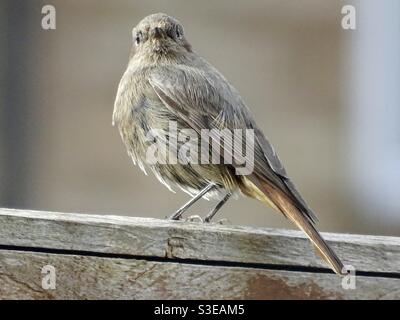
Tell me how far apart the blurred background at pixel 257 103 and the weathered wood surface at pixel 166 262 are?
494 centimetres

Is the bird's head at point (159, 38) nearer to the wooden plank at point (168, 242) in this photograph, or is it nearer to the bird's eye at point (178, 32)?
the bird's eye at point (178, 32)

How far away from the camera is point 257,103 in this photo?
28.7 feet

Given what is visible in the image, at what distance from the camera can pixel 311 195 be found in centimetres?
877

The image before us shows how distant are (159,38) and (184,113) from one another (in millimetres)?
639

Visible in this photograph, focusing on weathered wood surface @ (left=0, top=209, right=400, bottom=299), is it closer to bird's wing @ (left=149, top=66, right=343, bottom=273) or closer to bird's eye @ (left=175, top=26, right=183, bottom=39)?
bird's wing @ (left=149, top=66, right=343, bottom=273)

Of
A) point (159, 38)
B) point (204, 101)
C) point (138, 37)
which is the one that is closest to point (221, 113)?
point (204, 101)

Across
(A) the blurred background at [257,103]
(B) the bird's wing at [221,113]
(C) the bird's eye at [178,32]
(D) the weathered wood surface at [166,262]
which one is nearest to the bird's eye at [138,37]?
(C) the bird's eye at [178,32]

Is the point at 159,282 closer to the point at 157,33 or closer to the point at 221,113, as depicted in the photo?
the point at 221,113

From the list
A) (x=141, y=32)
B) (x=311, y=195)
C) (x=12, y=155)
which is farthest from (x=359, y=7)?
(x=141, y=32)

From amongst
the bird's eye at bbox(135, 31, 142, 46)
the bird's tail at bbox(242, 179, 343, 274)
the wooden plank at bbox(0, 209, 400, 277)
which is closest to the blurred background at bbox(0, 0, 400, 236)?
the bird's eye at bbox(135, 31, 142, 46)

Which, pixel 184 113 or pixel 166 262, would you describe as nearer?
pixel 166 262

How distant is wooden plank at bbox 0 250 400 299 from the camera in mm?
3467

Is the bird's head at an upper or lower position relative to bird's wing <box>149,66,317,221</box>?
upper

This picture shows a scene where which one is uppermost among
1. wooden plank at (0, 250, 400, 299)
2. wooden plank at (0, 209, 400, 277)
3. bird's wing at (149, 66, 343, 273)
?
bird's wing at (149, 66, 343, 273)
